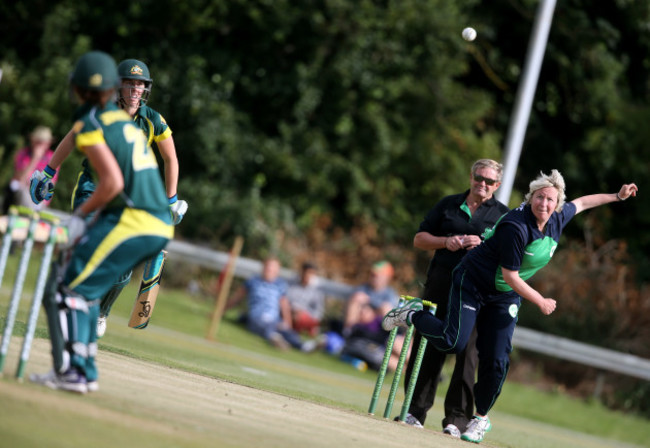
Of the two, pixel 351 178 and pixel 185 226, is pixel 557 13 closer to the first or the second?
pixel 351 178

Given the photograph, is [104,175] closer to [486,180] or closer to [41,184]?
[41,184]

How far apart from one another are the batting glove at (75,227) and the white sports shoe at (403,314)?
3.16m

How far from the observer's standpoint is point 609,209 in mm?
25453

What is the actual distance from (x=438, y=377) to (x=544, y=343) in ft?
28.3

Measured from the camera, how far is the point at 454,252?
8.80 metres

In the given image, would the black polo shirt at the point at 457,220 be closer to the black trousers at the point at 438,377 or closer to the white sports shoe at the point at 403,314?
the black trousers at the point at 438,377

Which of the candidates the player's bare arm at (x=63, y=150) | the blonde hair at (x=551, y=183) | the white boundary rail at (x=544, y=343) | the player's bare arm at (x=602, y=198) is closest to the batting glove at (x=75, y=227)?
the player's bare arm at (x=63, y=150)

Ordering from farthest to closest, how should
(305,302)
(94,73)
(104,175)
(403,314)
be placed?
(305,302)
(403,314)
(94,73)
(104,175)

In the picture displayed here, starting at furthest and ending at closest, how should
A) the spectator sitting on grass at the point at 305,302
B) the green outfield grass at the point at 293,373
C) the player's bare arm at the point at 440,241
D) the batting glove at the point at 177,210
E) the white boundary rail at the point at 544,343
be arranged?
the spectator sitting on grass at the point at 305,302 < the white boundary rail at the point at 544,343 < the green outfield grass at the point at 293,373 < the batting glove at the point at 177,210 < the player's bare arm at the point at 440,241

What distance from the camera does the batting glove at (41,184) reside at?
822 centimetres

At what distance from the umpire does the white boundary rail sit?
832cm

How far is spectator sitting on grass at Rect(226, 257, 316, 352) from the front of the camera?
52.9ft

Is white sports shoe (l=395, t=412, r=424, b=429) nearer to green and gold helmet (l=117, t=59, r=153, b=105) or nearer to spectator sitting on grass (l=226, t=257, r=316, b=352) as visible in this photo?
green and gold helmet (l=117, t=59, r=153, b=105)

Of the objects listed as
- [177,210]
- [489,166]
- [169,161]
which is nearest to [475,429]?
[489,166]
